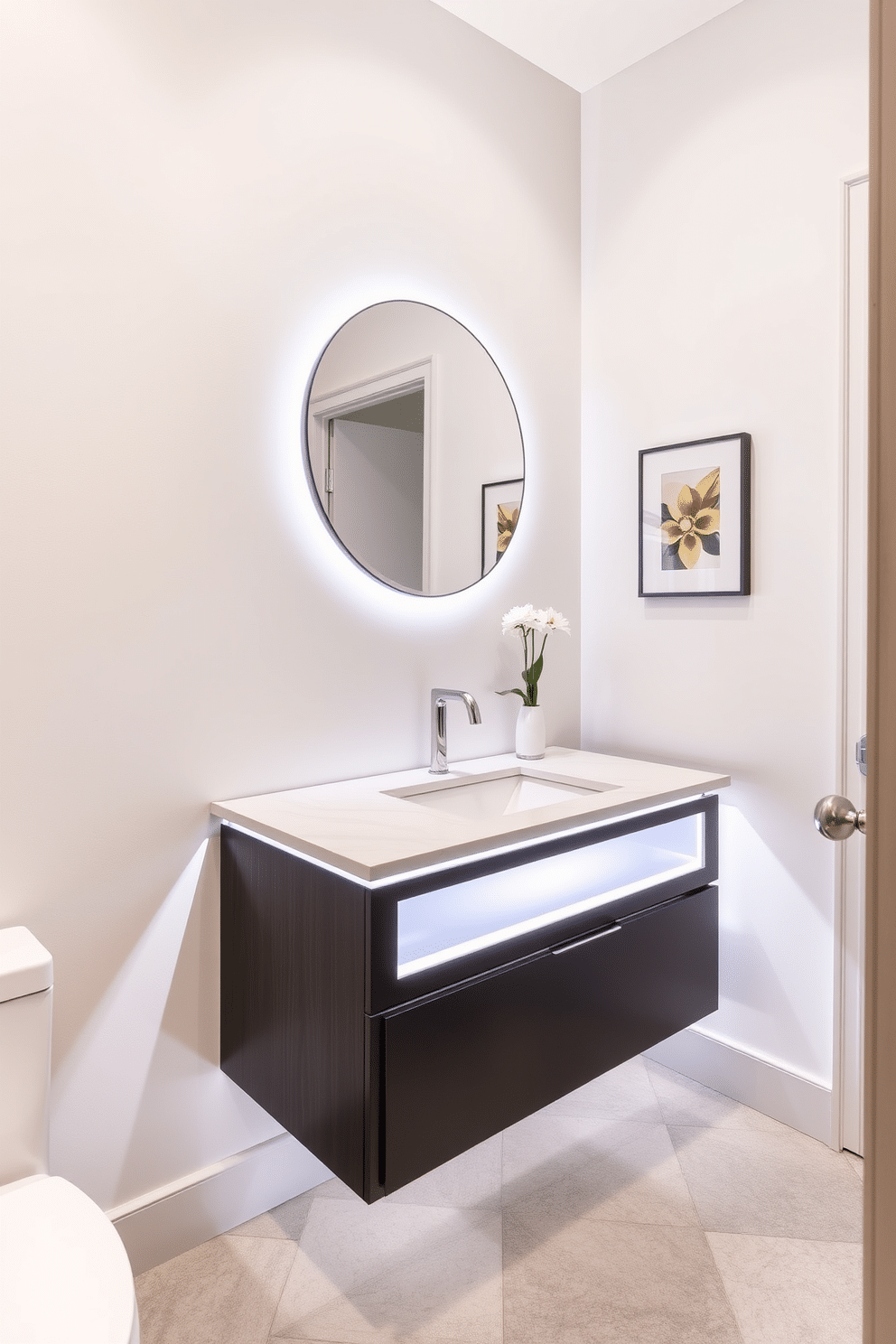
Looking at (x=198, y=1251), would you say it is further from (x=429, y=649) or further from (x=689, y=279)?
(x=689, y=279)

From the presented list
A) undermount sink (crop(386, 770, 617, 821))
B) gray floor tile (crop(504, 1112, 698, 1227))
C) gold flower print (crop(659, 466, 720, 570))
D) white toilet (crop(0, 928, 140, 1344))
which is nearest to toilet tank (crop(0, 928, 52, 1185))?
white toilet (crop(0, 928, 140, 1344))

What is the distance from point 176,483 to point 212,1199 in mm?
1420

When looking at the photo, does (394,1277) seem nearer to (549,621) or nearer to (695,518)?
(549,621)

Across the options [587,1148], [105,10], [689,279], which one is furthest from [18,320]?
[587,1148]

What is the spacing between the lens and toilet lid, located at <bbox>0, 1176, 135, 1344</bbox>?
0.92m

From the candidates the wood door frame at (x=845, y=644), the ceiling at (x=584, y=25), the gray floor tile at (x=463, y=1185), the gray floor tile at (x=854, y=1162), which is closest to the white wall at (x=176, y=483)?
the ceiling at (x=584, y=25)

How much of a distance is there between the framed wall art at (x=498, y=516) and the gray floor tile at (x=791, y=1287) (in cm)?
156

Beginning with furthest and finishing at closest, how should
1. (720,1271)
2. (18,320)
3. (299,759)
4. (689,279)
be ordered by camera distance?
1. (689,279)
2. (299,759)
3. (720,1271)
4. (18,320)

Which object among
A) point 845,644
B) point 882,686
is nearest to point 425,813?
point 845,644

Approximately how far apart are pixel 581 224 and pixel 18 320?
167 cm

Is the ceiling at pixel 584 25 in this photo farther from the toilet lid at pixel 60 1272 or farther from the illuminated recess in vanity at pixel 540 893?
the toilet lid at pixel 60 1272

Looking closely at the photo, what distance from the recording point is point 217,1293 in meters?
1.51

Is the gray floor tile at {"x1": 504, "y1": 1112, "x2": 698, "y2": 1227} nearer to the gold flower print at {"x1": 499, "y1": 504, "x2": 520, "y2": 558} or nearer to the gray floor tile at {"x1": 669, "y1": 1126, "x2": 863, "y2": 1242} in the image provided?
the gray floor tile at {"x1": 669, "y1": 1126, "x2": 863, "y2": 1242}

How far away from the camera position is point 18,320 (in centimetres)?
140
